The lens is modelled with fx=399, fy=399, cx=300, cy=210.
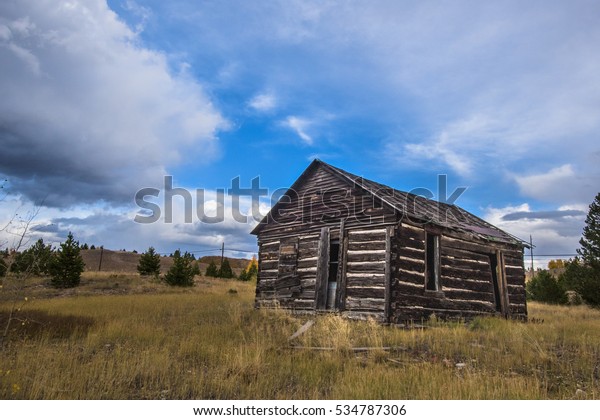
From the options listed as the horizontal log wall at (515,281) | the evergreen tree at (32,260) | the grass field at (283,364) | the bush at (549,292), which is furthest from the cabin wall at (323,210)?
the bush at (549,292)

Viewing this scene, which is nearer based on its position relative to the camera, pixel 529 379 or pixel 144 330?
pixel 529 379

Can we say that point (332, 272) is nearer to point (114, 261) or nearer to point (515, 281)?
point (515, 281)

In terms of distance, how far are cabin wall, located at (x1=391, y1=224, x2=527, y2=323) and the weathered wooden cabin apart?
0.11ft

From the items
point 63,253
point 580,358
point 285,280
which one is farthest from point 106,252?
point 580,358

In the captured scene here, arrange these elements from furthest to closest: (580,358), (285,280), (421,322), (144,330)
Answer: (285,280)
(421,322)
(144,330)
(580,358)

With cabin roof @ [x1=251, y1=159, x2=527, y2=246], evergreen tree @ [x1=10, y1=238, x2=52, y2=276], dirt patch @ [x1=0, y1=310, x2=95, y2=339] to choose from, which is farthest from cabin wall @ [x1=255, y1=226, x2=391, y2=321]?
evergreen tree @ [x1=10, y1=238, x2=52, y2=276]

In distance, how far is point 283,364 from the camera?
7.00m

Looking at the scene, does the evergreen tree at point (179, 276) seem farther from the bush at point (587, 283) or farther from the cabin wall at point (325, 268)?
the bush at point (587, 283)

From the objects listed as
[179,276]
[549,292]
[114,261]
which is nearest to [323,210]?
[179,276]

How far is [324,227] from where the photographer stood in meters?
15.1

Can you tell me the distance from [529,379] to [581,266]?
869 inches

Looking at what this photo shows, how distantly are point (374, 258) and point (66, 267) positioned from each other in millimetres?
24487

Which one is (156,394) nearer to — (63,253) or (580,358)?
(580,358)

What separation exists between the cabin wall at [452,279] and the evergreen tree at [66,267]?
24.3 meters
